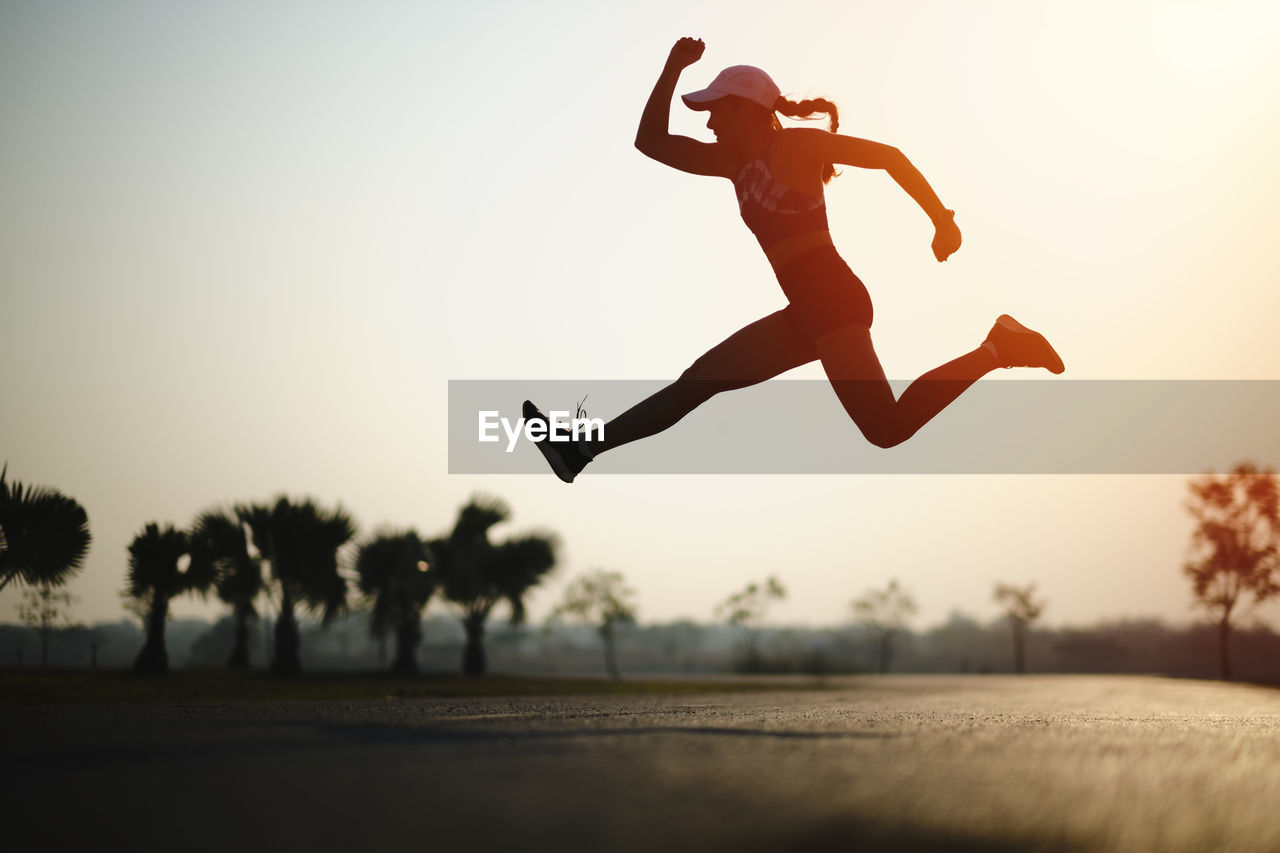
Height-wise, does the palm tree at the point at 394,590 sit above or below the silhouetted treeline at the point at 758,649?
above

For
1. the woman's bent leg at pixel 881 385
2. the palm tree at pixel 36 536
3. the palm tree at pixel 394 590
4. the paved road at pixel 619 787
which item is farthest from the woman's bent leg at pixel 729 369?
the palm tree at pixel 394 590

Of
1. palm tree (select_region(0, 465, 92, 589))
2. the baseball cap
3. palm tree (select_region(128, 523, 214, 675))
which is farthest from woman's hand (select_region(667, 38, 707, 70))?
palm tree (select_region(128, 523, 214, 675))

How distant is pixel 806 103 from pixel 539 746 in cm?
289

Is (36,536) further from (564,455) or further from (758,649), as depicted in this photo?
(758,649)

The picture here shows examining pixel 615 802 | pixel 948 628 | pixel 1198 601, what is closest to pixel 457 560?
pixel 1198 601

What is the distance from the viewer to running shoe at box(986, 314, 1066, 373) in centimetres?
422

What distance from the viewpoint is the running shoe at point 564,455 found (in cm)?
436

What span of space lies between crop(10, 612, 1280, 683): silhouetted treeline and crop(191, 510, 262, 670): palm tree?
5.56 feet

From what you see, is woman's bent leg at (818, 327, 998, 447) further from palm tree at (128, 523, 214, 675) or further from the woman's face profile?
palm tree at (128, 523, 214, 675)

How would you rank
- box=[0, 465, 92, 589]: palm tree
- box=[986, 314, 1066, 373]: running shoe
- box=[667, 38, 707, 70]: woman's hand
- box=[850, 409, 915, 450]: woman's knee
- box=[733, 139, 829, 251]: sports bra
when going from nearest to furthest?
box=[733, 139, 829, 251]: sports bra
box=[850, 409, 915, 450]: woman's knee
box=[986, 314, 1066, 373]: running shoe
box=[667, 38, 707, 70]: woman's hand
box=[0, 465, 92, 589]: palm tree

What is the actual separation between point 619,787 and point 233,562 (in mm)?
23664

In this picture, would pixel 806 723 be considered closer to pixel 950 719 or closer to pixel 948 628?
pixel 950 719

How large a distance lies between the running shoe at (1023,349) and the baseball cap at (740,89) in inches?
52.7

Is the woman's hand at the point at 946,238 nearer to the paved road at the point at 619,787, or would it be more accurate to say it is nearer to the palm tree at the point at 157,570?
the paved road at the point at 619,787
